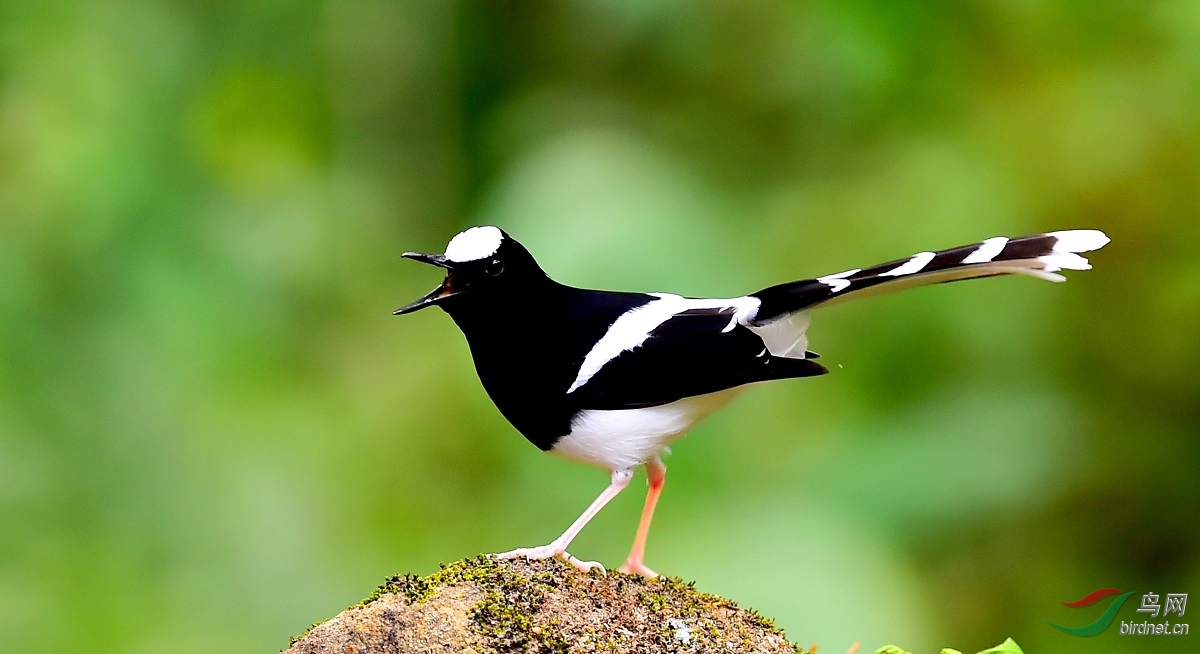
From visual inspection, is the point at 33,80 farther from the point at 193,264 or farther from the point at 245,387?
the point at 245,387

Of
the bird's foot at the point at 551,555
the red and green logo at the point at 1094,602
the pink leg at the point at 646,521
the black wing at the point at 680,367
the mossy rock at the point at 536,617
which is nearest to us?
the mossy rock at the point at 536,617

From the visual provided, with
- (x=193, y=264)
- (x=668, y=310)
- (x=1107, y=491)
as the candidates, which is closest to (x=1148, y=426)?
(x=1107, y=491)

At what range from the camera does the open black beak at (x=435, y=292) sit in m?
2.58

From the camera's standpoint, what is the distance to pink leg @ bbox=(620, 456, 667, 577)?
2.75 metres

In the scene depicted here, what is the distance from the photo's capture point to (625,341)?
107 inches

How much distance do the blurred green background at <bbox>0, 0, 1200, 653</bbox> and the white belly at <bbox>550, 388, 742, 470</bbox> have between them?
94 cm

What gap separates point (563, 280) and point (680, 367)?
1.29 meters

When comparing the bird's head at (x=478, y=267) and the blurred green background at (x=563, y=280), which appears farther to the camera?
the blurred green background at (x=563, y=280)

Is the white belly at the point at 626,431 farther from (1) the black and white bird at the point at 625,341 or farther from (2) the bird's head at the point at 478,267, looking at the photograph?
(2) the bird's head at the point at 478,267

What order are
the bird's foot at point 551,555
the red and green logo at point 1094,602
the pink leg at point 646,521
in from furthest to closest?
the red and green logo at point 1094,602 < the pink leg at point 646,521 < the bird's foot at point 551,555

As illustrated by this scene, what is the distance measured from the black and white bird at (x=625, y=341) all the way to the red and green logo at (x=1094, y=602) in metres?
1.57

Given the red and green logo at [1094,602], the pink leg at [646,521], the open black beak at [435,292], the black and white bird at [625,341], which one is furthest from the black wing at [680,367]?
the red and green logo at [1094,602]

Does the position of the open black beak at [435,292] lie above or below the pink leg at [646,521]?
above

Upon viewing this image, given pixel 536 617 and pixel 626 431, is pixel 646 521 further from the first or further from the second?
pixel 536 617
